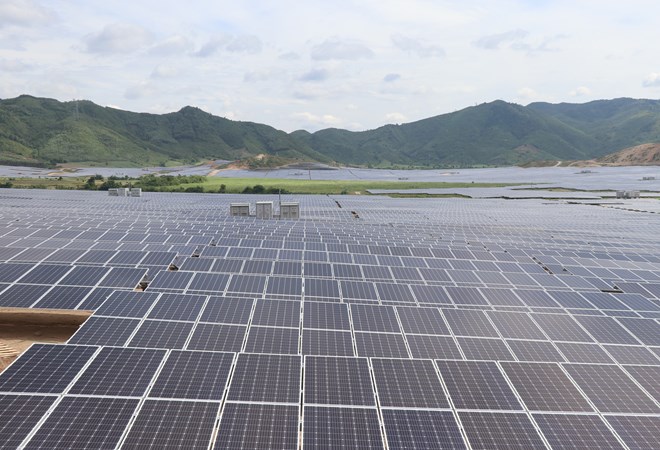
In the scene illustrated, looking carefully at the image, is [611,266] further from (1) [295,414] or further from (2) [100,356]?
(2) [100,356]

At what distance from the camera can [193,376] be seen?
12.3 meters

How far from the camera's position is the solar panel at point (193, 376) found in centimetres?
1158

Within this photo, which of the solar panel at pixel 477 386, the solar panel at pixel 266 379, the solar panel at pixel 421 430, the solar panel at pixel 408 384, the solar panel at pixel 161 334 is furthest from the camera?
the solar panel at pixel 161 334

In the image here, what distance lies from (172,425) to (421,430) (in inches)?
246

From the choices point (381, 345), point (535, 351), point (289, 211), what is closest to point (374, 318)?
point (381, 345)

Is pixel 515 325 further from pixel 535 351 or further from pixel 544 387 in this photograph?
pixel 544 387

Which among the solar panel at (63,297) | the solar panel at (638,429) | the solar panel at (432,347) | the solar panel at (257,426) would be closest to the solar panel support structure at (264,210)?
the solar panel at (63,297)

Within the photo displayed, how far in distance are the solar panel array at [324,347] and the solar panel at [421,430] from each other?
0.04 m

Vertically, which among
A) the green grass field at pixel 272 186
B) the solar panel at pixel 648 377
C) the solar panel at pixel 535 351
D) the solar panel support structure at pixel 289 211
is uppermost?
the solar panel at pixel 648 377

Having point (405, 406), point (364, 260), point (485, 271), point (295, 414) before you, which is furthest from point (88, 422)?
point (485, 271)

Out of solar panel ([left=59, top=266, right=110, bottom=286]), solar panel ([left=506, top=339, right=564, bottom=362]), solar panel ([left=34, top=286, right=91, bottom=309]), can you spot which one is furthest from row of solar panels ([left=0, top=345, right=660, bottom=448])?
solar panel ([left=59, top=266, right=110, bottom=286])

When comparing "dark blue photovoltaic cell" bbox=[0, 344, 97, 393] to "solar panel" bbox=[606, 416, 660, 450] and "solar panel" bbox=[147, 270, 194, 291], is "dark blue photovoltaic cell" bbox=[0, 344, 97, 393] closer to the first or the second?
"solar panel" bbox=[147, 270, 194, 291]

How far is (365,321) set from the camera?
696 inches

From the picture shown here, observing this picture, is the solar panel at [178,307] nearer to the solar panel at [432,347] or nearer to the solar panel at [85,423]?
the solar panel at [85,423]
